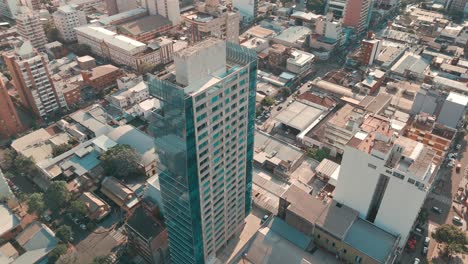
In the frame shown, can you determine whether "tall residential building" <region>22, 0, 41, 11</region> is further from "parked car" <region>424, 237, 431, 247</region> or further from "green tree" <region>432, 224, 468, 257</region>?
"green tree" <region>432, 224, 468, 257</region>

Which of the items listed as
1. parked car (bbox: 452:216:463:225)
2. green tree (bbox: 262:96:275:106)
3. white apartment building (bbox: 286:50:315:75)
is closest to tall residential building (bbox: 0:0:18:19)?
white apartment building (bbox: 286:50:315:75)

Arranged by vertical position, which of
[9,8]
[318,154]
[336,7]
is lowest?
[318,154]

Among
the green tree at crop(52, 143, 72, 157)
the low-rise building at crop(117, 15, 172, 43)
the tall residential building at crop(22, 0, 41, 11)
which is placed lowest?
the green tree at crop(52, 143, 72, 157)

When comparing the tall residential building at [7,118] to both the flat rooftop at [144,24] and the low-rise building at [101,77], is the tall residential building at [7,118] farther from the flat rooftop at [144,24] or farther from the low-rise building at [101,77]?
the flat rooftop at [144,24]

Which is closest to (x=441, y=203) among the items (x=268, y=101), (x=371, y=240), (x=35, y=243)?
(x=371, y=240)

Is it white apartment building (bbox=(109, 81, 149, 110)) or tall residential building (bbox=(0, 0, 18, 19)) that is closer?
white apartment building (bbox=(109, 81, 149, 110))

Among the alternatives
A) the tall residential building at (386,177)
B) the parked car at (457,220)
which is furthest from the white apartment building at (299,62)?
the parked car at (457,220)

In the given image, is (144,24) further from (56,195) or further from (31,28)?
(56,195)
